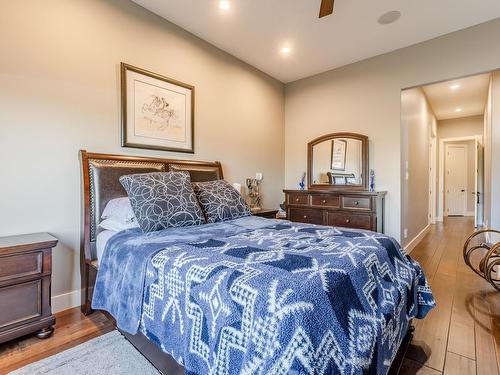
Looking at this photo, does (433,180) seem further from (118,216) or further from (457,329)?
(118,216)

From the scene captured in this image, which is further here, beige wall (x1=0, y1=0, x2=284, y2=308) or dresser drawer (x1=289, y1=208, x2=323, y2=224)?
dresser drawer (x1=289, y1=208, x2=323, y2=224)

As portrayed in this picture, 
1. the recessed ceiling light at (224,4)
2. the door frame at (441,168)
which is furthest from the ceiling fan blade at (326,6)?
the door frame at (441,168)

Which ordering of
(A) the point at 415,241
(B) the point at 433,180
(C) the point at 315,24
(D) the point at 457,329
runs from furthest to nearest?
(B) the point at 433,180 < (A) the point at 415,241 < (C) the point at 315,24 < (D) the point at 457,329

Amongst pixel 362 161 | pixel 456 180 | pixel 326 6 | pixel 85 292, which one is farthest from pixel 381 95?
pixel 456 180

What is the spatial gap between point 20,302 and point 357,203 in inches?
136

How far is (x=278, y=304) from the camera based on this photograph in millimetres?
868

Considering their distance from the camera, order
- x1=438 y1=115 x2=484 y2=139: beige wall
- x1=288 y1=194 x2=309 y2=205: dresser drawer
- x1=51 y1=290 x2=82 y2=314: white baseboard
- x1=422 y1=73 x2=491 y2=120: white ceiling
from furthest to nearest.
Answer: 1. x1=438 y1=115 x2=484 y2=139: beige wall
2. x1=422 y1=73 x2=491 y2=120: white ceiling
3. x1=288 y1=194 x2=309 y2=205: dresser drawer
4. x1=51 y1=290 x2=82 y2=314: white baseboard

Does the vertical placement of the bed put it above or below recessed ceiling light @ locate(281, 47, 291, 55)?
below

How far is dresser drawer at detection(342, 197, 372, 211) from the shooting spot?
132 inches

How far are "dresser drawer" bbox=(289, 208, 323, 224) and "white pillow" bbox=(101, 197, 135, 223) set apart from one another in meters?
2.53

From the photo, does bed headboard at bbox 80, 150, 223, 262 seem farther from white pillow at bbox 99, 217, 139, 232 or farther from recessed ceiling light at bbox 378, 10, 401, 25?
recessed ceiling light at bbox 378, 10, 401, 25

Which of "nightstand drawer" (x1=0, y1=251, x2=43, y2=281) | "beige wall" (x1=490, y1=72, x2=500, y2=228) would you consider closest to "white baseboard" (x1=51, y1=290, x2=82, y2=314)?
"nightstand drawer" (x1=0, y1=251, x2=43, y2=281)

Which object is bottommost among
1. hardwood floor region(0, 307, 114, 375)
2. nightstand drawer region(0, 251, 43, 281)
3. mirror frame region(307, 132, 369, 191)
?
hardwood floor region(0, 307, 114, 375)

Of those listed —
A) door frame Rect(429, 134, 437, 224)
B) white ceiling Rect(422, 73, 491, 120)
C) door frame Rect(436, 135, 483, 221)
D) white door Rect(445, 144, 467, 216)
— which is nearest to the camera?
white ceiling Rect(422, 73, 491, 120)
